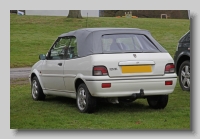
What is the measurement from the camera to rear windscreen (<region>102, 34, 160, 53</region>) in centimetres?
1017

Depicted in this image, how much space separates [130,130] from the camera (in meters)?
9.60

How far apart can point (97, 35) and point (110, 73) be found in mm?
786

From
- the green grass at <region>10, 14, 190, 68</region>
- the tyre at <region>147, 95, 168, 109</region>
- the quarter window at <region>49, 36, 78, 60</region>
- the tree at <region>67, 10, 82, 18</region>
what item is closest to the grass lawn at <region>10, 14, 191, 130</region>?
the green grass at <region>10, 14, 190, 68</region>

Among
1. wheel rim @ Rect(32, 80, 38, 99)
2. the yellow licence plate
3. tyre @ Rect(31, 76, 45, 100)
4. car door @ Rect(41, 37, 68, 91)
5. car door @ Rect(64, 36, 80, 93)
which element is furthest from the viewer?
wheel rim @ Rect(32, 80, 38, 99)

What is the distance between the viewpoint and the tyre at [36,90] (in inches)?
466

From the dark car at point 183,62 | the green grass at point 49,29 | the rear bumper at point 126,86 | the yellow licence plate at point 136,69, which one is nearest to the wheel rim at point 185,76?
the dark car at point 183,62

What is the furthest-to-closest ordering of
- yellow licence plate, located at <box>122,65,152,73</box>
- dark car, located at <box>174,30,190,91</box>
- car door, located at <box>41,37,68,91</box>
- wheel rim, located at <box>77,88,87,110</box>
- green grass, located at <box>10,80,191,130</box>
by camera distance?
dark car, located at <box>174,30,190,91</box>
car door, located at <box>41,37,68,91</box>
wheel rim, located at <box>77,88,87,110</box>
yellow licence plate, located at <box>122,65,152,73</box>
green grass, located at <box>10,80,191,130</box>

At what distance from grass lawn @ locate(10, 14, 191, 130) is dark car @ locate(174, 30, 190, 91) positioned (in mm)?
173

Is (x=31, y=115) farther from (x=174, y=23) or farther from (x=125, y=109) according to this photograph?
(x=174, y=23)

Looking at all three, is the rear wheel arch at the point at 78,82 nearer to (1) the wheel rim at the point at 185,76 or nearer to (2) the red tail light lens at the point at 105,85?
(2) the red tail light lens at the point at 105,85

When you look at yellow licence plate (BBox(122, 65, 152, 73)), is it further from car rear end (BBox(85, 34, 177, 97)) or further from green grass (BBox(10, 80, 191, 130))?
green grass (BBox(10, 80, 191, 130))

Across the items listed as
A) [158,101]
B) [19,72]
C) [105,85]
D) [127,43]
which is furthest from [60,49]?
[158,101]

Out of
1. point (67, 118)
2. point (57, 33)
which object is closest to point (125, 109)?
point (67, 118)

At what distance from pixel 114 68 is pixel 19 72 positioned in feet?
7.67
